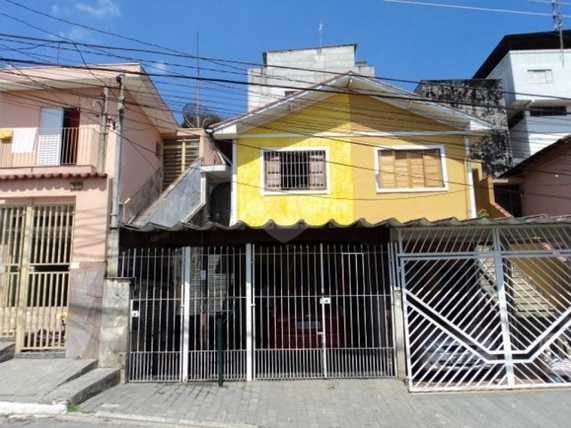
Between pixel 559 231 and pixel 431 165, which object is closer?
pixel 559 231

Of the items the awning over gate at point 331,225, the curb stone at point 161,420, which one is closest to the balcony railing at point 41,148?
the awning over gate at point 331,225

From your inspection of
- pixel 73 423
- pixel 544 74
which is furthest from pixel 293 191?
pixel 544 74

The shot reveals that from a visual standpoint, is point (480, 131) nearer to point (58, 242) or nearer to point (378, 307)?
point (378, 307)

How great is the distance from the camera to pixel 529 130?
24844 mm

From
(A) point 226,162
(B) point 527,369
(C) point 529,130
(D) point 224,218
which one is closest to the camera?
(B) point 527,369

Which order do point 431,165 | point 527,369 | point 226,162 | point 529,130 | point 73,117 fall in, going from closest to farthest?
1. point 527,369
2. point 73,117
3. point 431,165
4. point 226,162
5. point 529,130

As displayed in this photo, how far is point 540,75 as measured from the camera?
2580cm

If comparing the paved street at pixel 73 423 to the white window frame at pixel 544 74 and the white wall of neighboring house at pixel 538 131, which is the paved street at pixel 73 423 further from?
the white window frame at pixel 544 74

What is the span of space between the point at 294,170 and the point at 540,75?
2185 centimetres

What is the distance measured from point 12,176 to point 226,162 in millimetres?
5504

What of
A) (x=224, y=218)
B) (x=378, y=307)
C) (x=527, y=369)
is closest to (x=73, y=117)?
(x=224, y=218)

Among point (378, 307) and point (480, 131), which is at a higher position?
point (480, 131)

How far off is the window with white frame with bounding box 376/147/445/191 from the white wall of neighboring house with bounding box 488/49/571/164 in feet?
54.1

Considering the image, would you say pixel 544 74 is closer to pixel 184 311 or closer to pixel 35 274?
pixel 184 311
